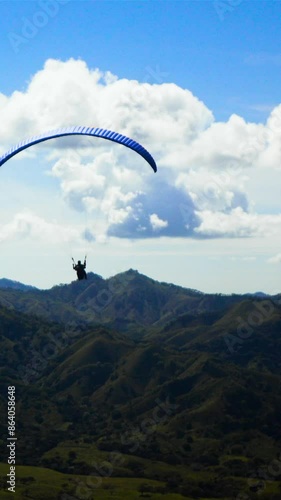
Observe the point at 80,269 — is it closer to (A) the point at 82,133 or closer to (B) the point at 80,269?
(B) the point at 80,269

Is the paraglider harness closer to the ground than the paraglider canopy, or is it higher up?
Result: closer to the ground

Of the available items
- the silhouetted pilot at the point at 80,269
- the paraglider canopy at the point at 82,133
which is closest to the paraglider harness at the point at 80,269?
the silhouetted pilot at the point at 80,269

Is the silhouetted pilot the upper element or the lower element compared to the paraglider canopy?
lower

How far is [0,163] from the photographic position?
44594mm

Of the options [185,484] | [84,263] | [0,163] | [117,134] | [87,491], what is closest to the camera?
[0,163]

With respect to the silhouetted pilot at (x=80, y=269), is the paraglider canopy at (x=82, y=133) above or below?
above

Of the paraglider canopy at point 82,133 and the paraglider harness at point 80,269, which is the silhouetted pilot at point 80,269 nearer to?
the paraglider harness at point 80,269

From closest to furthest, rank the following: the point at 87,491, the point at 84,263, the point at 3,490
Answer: the point at 84,263, the point at 3,490, the point at 87,491

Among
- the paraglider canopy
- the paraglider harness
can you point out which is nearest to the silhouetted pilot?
the paraglider harness

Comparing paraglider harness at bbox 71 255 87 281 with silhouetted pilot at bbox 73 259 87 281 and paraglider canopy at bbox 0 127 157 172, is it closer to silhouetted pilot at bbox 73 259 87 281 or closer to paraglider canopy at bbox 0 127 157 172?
silhouetted pilot at bbox 73 259 87 281

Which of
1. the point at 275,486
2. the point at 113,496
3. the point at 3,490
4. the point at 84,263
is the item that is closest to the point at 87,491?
the point at 113,496

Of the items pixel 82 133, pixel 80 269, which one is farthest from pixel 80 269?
pixel 82 133

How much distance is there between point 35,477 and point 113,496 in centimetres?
3124

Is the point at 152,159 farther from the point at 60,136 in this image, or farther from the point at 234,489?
the point at 234,489
